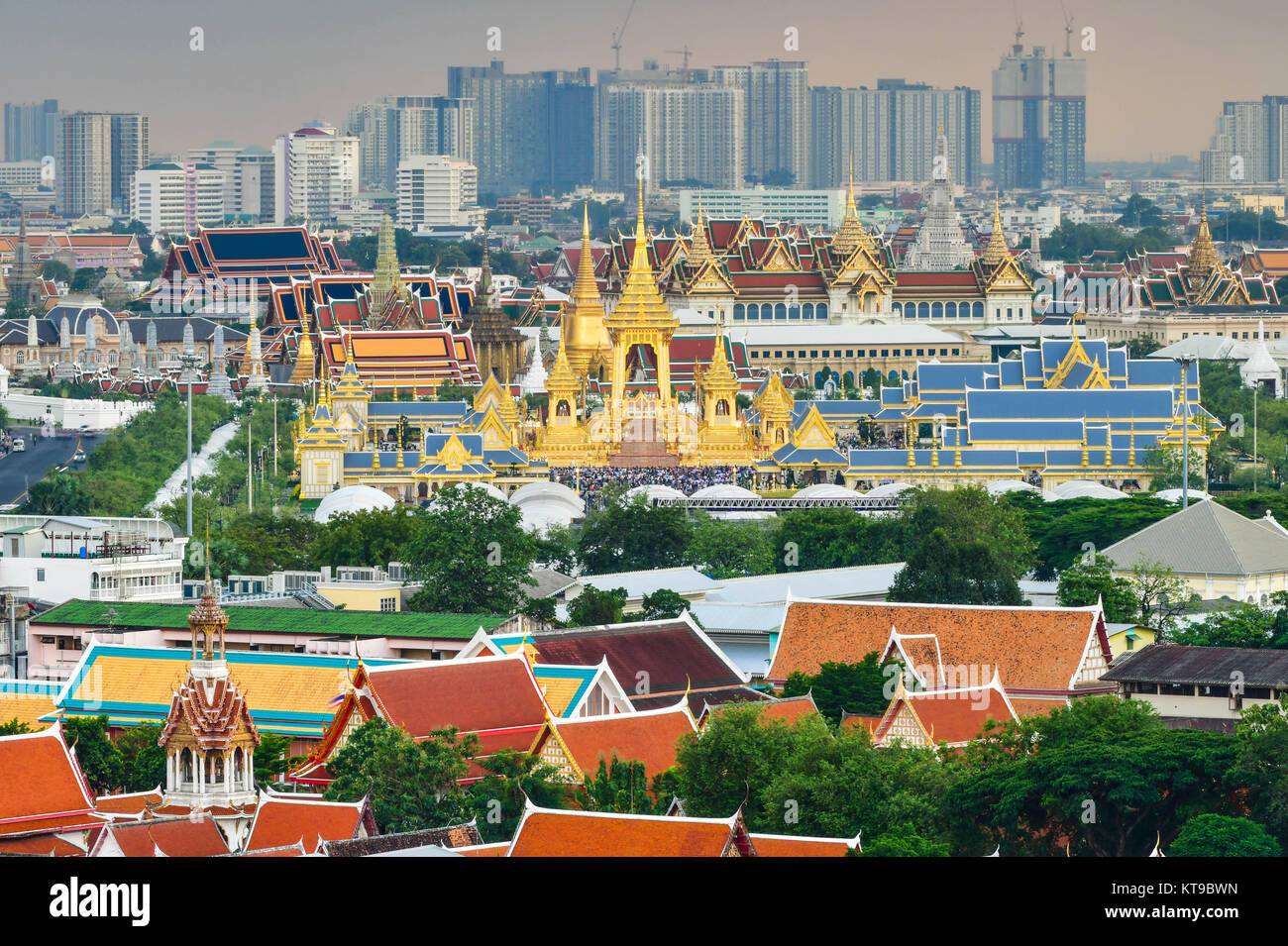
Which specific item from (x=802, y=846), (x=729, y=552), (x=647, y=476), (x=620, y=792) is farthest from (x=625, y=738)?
(x=647, y=476)

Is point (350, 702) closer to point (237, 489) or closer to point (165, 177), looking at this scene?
point (237, 489)

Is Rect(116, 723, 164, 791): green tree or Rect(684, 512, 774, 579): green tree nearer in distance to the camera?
Rect(116, 723, 164, 791): green tree

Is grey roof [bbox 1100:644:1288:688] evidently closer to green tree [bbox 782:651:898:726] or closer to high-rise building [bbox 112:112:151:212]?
green tree [bbox 782:651:898:726]

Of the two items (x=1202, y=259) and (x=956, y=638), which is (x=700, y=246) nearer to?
(x=1202, y=259)

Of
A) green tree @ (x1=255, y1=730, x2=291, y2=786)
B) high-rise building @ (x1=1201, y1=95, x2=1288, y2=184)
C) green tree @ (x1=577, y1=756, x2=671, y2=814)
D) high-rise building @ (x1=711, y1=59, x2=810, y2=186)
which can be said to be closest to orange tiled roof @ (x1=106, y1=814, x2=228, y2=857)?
green tree @ (x1=577, y1=756, x2=671, y2=814)

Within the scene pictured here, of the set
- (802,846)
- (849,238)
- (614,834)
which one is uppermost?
(849,238)

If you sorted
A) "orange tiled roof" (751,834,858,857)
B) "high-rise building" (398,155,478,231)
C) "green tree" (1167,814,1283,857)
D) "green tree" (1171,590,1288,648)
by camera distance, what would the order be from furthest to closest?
1. "high-rise building" (398,155,478,231)
2. "green tree" (1171,590,1288,648)
3. "green tree" (1167,814,1283,857)
4. "orange tiled roof" (751,834,858,857)
